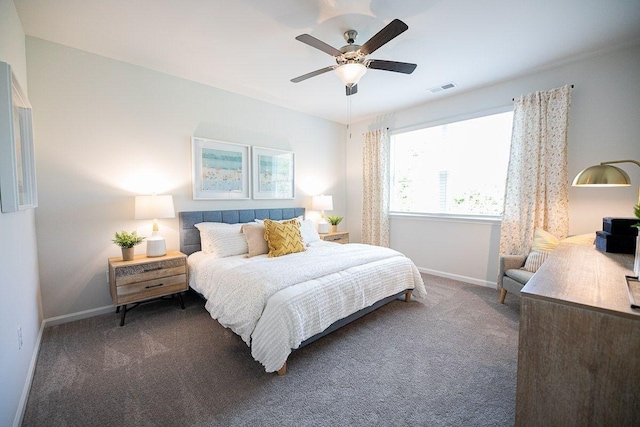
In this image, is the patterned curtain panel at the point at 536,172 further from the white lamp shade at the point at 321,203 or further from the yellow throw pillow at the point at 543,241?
the white lamp shade at the point at 321,203

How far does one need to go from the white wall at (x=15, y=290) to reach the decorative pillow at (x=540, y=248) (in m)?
4.40

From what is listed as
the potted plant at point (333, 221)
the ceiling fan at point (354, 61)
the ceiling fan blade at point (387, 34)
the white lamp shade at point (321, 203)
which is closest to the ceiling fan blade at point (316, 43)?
the ceiling fan at point (354, 61)

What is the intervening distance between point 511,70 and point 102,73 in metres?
4.80

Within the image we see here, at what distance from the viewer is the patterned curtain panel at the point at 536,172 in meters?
3.12

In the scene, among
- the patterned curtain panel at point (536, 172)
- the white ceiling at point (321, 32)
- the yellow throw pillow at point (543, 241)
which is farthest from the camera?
the patterned curtain panel at point (536, 172)

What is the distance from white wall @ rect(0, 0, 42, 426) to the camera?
1491 mm

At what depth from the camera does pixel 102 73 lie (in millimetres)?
2896

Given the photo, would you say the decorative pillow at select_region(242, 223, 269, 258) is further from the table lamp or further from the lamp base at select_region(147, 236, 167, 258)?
the table lamp

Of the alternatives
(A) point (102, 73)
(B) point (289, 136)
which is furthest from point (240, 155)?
(A) point (102, 73)

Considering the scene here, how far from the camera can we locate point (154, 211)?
2.92 meters

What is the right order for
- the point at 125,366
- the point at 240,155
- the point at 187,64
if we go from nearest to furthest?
the point at 125,366 → the point at 187,64 → the point at 240,155

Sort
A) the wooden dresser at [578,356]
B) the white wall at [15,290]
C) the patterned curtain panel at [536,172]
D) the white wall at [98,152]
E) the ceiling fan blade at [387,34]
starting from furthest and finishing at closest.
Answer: the patterned curtain panel at [536,172], the white wall at [98,152], the ceiling fan blade at [387,34], the white wall at [15,290], the wooden dresser at [578,356]

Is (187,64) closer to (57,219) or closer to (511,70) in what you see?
(57,219)

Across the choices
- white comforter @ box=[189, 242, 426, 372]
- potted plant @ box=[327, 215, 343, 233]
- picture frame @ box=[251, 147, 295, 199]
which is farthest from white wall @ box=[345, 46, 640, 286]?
picture frame @ box=[251, 147, 295, 199]
